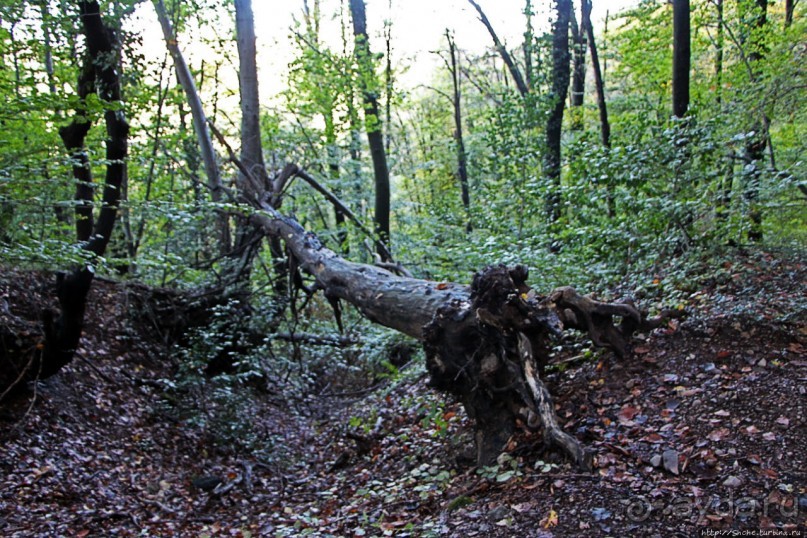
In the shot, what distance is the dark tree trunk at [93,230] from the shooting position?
576cm

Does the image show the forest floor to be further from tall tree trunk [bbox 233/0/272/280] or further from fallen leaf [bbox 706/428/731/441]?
tall tree trunk [bbox 233/0/272/280]

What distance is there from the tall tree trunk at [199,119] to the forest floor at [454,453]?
2.79 metres

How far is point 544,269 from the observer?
7418 millimetres

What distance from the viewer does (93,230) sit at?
21.2ft

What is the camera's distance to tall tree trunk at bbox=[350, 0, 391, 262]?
12.9m

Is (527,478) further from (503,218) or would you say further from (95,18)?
(503,218)

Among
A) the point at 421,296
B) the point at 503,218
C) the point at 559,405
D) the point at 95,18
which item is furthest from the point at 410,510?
the point at 503,218

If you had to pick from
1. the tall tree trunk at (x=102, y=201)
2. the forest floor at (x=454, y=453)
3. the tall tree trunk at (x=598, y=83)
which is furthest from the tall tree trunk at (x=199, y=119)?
the tall tree trunk at (x=598, y=83)

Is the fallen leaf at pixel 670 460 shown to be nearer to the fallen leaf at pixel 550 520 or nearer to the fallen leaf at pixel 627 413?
the fallen leaf at pixel 627 413

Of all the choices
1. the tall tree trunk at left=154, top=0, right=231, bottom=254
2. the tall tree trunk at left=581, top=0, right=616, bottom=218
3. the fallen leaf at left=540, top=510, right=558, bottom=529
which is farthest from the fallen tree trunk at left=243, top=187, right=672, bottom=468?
the tall tree trunk at left=581, top=0, right=616, bottom=218

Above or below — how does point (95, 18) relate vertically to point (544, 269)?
above

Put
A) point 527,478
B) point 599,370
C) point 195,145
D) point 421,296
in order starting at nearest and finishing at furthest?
point 527,478
point 599,370
point 421,296
point 195,145

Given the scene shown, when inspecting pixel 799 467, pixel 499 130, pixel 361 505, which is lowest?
pixel 361 505

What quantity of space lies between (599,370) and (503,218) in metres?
6.22
